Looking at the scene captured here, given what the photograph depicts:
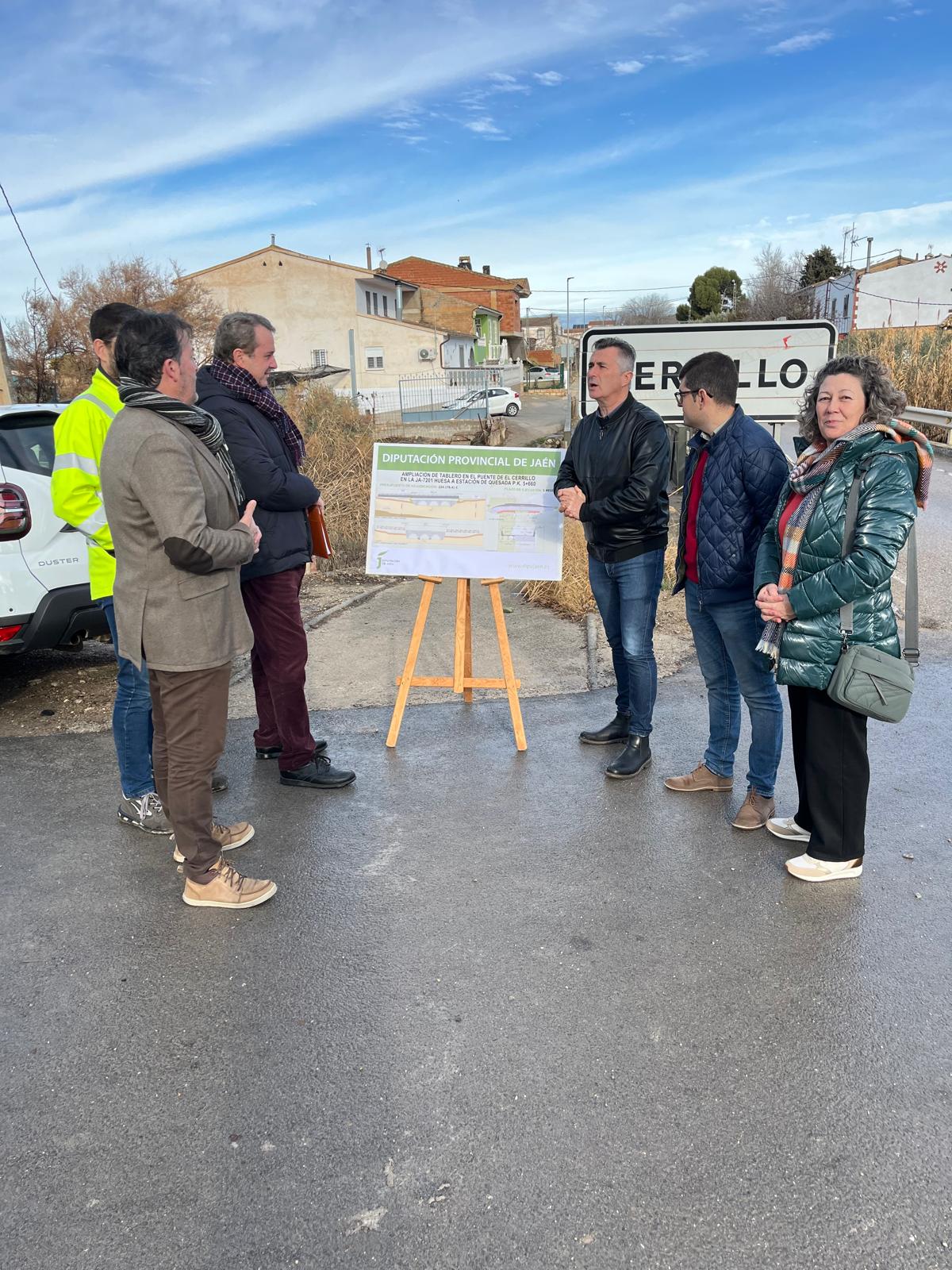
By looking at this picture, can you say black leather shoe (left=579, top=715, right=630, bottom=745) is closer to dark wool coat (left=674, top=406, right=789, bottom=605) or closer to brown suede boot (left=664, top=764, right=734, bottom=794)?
brown suede boot (left=664, top=764, right=734, bottom=794)

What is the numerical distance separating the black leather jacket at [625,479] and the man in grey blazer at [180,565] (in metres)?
1.86

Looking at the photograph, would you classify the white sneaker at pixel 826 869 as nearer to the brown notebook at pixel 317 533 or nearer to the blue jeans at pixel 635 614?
the blue jeans at pixel 635 614

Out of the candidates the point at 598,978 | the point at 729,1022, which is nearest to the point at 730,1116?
the point at 729,1022

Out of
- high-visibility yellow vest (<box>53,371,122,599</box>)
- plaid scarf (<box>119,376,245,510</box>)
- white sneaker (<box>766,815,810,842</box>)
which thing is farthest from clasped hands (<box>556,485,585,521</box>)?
high-visibility yellow vest (<box>53,371,122,599</box>)

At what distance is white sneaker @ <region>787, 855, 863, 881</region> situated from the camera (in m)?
3.48

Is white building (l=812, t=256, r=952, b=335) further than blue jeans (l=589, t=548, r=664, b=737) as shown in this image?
Yes

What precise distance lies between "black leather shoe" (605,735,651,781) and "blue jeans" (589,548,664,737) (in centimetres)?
5

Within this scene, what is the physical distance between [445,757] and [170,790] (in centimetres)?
179

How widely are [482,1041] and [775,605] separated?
6.17ft

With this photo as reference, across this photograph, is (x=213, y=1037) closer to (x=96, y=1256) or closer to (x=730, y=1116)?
(x=96, y=1256)

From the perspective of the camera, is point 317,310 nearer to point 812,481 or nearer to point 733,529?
point 733,529

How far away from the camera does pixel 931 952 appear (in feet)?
9.94

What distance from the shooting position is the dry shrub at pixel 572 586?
733 cm

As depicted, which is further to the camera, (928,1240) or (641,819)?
(641,819)
